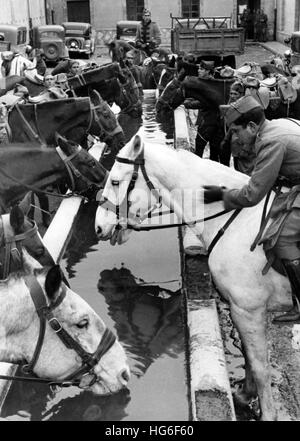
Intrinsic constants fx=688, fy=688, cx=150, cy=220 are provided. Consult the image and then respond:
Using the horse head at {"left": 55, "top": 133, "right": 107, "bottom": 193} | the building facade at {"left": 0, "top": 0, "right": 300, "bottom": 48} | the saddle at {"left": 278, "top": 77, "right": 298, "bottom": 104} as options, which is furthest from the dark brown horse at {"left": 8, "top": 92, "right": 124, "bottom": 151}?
the building facade at {"left": 0, "top": 0, "right": 300, "bottom": 48}

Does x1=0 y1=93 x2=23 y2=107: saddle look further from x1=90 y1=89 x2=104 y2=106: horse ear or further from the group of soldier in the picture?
the group of soldier

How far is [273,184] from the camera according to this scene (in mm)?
5051

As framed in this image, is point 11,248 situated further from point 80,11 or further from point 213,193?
point 80,11

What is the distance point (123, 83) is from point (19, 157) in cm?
816

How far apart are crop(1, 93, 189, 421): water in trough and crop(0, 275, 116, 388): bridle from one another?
1.10m

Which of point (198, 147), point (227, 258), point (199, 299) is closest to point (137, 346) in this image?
point (199, 299)

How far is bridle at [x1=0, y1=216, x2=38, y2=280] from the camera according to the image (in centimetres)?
395

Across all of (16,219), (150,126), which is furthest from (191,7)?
(16,219)

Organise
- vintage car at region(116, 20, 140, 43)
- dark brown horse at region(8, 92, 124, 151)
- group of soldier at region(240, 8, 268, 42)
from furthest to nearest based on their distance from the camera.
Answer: group of soldier at region(240, 8, 268, 42), vintage car at region(116, 20, 140, 43), dark brown horse at region(8, 92, 124, 151)

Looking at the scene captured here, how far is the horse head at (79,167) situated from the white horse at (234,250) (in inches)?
81.6

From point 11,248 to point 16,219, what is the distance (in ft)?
0.77

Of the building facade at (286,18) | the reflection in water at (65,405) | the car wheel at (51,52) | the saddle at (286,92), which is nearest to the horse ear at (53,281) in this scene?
the reflection in water at (65,405)

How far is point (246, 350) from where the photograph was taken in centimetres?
532
